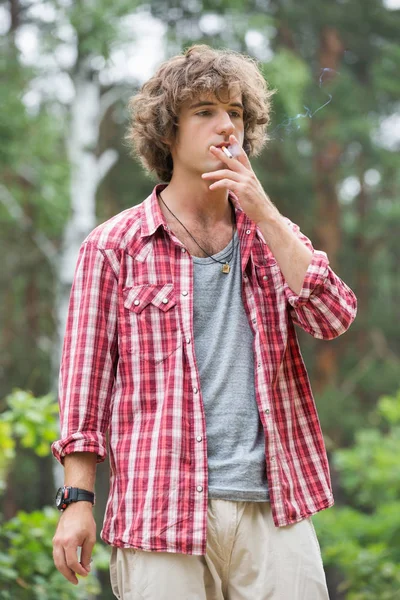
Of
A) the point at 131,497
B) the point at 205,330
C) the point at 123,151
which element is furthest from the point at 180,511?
the point at 123,151

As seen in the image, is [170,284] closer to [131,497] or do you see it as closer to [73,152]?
[131,497]

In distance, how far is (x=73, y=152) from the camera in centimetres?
1094

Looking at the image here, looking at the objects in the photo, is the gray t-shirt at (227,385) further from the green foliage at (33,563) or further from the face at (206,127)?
the green foliage at (33,563)

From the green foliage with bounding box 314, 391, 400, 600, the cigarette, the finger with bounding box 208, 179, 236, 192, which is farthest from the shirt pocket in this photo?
the green foliage with bounding box 314, 391, 400, 600

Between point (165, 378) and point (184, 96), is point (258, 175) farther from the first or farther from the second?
point (165, 378)

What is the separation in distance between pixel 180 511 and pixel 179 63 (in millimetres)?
1326

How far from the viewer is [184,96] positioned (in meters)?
2.55

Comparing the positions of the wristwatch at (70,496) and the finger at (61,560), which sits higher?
the wristwatch at (70,496)

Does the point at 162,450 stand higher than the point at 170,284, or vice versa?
the point at 170,284

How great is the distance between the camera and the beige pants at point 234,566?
2211 millimetres

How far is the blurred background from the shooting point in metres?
7.71

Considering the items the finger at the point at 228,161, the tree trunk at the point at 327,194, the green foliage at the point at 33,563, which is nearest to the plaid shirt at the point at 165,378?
the finger at the point at 228,161

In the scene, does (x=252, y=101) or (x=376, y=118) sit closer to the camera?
(x=252, y=101)

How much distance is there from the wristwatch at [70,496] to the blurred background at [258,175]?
1567mm
